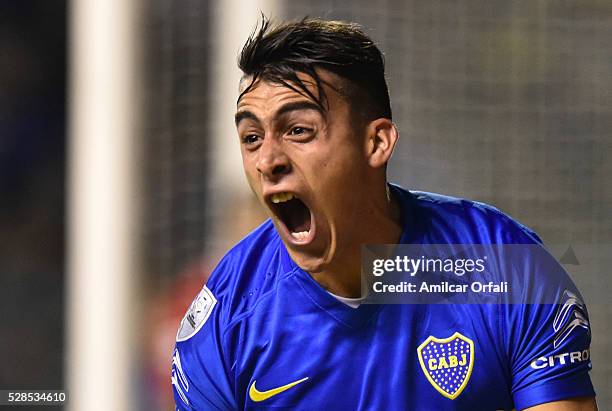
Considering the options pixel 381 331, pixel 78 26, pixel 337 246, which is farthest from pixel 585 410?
pixel 78 26

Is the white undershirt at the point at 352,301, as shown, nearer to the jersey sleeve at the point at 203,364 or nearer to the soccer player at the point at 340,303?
the soccer player at the point at 340,303

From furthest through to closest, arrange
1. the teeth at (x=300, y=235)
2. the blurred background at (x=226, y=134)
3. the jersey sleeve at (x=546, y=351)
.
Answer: the blurred background at (x=226, y=134)
the teeth at (x=300, y=235)
the jersey sleeve at (x=546, y=351)

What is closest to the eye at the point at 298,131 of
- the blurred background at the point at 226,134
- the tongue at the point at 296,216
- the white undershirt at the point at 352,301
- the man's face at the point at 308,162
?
the man's face at the point at 308,162

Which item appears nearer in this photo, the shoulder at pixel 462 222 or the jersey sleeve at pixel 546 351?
the jersey sleeve at pixel 546 351

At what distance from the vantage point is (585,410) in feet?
5.42

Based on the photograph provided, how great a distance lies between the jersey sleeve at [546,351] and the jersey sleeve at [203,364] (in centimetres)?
43

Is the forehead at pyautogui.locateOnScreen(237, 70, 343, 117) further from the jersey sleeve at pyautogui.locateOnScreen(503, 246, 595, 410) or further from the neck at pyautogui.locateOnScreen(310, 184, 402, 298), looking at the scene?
the jersey sleeve at pyautogui.locateOnScreen(503, 246, 595, 410)

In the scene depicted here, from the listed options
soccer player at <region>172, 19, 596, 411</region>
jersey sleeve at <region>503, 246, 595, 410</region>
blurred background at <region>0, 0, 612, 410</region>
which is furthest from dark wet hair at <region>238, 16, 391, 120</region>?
blurred background at <region>0, 0, 612, 410</region>

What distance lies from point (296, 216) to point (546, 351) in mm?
424

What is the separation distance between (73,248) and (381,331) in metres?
1.56

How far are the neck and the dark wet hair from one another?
0.14 metres

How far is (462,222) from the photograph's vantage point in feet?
5.80

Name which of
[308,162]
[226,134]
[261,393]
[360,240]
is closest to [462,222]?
[360,240]

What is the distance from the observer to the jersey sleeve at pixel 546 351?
1625mm
